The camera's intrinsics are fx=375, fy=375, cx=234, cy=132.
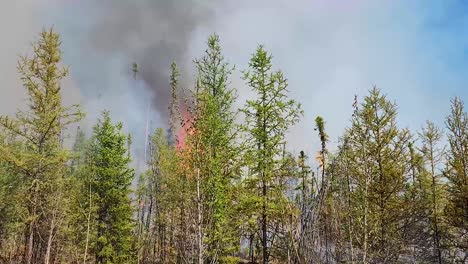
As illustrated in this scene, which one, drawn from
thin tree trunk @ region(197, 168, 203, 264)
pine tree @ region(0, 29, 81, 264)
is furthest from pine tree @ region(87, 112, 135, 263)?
thin tree trunk @ region(197, 168, 203, 264)

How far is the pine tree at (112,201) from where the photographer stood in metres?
24.2

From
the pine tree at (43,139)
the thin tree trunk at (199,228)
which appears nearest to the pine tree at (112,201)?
the pine tree at (43,139)

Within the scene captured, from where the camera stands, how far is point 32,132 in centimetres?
2028

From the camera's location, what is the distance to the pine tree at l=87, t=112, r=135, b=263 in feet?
79.4

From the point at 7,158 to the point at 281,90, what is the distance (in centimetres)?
1446

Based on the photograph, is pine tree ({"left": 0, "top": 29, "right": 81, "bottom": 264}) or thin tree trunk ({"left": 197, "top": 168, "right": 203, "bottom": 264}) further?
pine tree ({"left": 0, "top": 29, "right": 81, "bottom": 264})

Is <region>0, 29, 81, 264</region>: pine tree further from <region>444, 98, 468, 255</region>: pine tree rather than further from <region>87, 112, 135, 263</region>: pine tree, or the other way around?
Result: <region>444, 98, 468, 255</region>: pine tree

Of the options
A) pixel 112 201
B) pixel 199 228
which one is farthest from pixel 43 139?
pixel 199 228

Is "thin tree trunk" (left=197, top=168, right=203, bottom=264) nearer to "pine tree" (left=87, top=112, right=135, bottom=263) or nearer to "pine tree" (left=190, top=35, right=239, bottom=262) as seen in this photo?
"pine tree" (left=190, top=35, right=239, bottom=262)

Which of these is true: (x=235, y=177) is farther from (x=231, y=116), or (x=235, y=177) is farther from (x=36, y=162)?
(x=36, y=162)

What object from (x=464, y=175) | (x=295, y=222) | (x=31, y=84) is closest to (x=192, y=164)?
(x=295, y=222)

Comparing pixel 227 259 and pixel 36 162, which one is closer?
pixel 227 259

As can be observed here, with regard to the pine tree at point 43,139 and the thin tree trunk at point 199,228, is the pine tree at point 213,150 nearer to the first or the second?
the thin tree trunk at point 199,228

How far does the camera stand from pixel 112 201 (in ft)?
82.8
